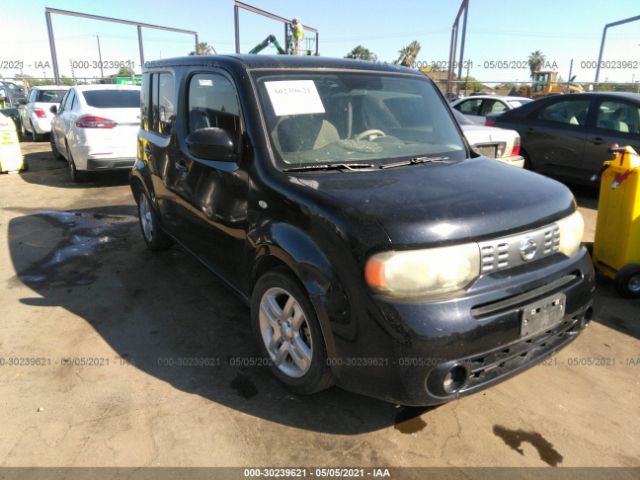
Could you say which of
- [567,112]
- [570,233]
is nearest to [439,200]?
[570,233]

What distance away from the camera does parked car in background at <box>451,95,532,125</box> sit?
10514 millimetres

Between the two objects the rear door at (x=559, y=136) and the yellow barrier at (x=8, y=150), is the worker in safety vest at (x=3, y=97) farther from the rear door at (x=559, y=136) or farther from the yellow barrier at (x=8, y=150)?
the rear door at (x=559, y=136)

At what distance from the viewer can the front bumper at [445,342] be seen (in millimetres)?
2055

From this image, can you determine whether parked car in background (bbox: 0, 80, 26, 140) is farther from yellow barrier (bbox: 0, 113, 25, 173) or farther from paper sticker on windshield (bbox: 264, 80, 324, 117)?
paper sticker on windshield (bbox: 264, 80, 324, 117)

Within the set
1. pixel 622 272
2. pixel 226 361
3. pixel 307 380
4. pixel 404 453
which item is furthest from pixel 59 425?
pixel 622 272

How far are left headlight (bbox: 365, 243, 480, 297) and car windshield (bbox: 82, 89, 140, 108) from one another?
7.60 meters

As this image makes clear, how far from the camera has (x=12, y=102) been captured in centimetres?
2012

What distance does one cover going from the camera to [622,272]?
13.2 feet

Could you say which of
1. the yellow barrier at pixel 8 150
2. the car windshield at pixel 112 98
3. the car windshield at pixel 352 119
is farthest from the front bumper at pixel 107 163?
the car windshield at pixel 352 119

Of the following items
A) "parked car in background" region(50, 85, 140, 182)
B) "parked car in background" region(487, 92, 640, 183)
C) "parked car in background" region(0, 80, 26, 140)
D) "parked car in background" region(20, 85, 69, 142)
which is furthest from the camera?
"parked car in background" region(0, 80, 26, 140)

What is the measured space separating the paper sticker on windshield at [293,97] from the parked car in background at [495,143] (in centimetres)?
402

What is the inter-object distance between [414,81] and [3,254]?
184 inches

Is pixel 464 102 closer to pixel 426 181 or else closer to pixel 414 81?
pixel 414 81

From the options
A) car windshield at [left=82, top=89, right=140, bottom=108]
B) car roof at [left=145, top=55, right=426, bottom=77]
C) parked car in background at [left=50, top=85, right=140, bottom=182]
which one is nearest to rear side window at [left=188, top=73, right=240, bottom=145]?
car roof at [left=145, top=55, right=426, bottom=77]
